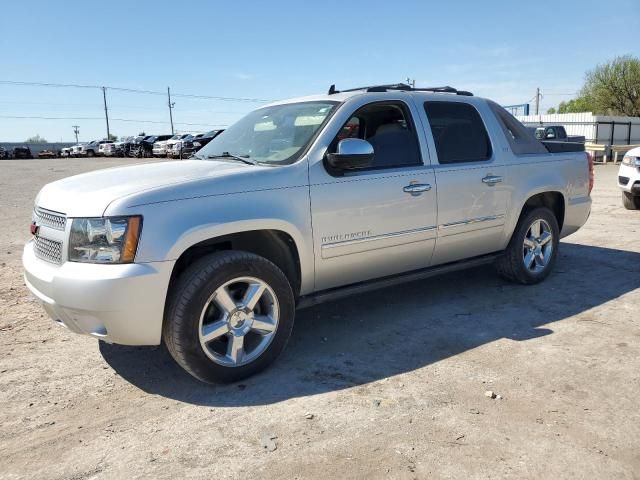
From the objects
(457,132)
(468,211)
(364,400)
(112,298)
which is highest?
(457,132)

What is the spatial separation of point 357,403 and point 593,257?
4678mm

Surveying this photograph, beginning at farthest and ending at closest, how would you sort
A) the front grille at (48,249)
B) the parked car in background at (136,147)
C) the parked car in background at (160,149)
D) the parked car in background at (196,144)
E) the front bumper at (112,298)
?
the parked car in background at (136,147), the parked car in background at (160,149), the parked car in background at (196,144), the front grille at (48,249), the front bumper at (112,298)

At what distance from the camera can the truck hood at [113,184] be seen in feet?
10.5

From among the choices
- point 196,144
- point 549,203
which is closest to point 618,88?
point 196,144

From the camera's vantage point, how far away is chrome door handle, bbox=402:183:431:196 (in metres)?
4.21

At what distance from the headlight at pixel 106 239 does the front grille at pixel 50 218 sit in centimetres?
20

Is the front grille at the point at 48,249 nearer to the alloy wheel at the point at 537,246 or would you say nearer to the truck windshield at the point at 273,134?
the truck windshield at the point at 273,134

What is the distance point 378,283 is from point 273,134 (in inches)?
55.6

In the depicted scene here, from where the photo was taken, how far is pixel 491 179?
484cm

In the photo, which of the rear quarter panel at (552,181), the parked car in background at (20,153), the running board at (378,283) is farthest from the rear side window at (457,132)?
the parked car in background at (20,153)

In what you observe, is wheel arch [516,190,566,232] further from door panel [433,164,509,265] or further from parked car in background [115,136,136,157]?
parked car in background [115,136,136,157]

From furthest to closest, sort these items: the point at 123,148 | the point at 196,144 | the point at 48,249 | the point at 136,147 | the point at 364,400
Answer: the point at 123,148
the point at 136,147
the point at 196,144
the point at 48,249
the point at 364,400

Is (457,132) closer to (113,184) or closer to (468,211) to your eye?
(468,211)

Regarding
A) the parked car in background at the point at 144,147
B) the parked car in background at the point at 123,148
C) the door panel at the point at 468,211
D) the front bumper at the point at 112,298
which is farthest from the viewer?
the parked car in background at the point at 123,148
